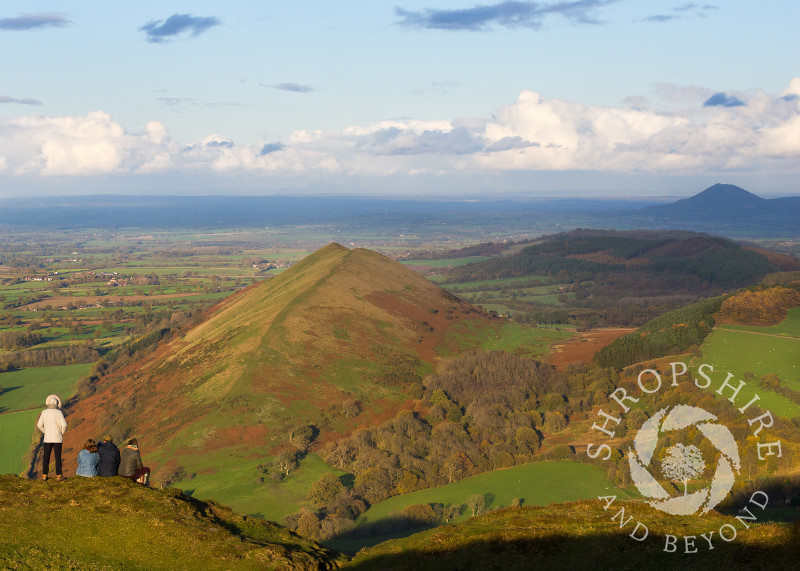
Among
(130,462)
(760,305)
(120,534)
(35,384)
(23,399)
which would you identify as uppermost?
(130,462)

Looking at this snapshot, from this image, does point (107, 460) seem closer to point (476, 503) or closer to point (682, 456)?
point (476, 503)

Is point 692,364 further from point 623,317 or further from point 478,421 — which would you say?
point 623,317

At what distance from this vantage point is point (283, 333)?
107 metres

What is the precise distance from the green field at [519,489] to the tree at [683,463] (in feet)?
16.7

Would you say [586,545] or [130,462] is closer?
[586,545]

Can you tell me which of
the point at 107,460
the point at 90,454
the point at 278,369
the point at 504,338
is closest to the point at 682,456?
the point at 107,460

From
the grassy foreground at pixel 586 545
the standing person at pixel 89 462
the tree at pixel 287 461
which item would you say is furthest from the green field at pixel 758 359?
the standing person at pixel 89 462

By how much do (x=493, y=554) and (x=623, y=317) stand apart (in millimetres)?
160800

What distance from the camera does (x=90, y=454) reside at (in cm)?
2920

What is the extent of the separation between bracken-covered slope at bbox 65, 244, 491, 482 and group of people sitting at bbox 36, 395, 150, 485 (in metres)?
51.4

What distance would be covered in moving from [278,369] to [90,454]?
69.9 meters

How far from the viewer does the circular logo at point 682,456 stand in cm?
5366

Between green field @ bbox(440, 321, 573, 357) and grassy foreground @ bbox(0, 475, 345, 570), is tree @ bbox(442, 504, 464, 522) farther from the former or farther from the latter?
green field @ bbox(440, 321, 573, 357)

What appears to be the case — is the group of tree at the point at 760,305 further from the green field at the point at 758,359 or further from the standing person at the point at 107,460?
the standing person at the point at 107,460
